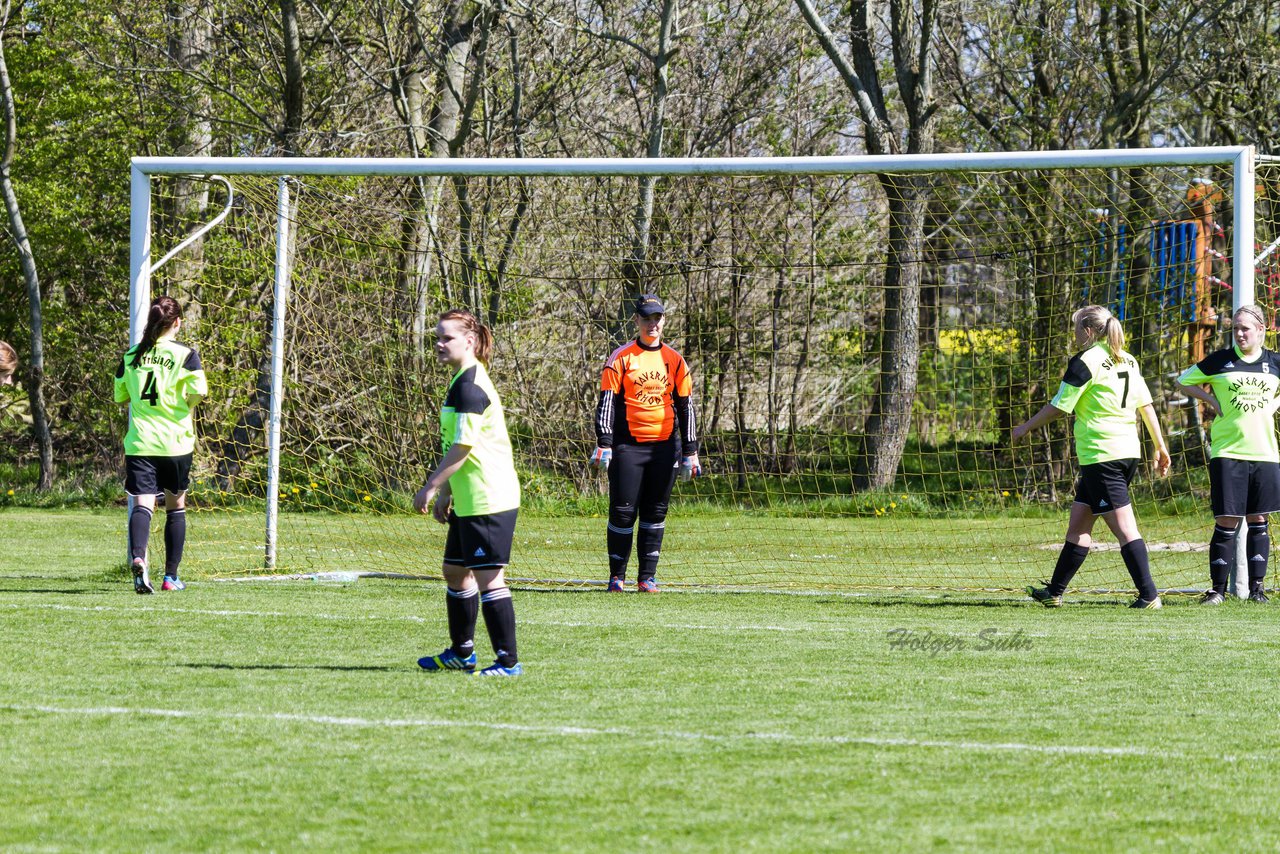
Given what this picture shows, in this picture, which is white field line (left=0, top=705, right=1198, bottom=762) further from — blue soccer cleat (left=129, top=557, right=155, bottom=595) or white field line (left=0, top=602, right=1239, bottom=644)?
blue soccer cleat (left=129, top=557, right=155, bottom=595)

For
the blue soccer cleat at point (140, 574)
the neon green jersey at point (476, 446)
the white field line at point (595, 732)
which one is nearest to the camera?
the white field line at point (595, 732)

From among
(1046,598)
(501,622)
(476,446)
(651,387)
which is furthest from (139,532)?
(1046,598)

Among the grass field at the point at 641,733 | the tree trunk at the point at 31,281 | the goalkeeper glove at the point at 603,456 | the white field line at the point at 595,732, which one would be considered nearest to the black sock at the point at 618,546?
the goalkeeper glove at the point at 603,456

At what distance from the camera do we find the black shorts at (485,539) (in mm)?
5852

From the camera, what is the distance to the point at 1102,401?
28.9 feet

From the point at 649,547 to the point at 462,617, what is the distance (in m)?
3.95

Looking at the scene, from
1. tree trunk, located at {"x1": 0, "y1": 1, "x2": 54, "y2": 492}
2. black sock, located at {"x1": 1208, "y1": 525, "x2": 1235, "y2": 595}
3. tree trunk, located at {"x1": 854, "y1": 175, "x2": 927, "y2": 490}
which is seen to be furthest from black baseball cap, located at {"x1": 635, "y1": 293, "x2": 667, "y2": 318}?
tree trunk, located at {"x1": 0, "y1": 1, "x2": 54, "y2": 492}

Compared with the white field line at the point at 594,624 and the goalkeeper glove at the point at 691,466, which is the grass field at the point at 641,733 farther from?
the goalkeeper glove at the point at 691,466

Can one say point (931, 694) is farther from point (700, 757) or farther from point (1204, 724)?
point (700, 757)

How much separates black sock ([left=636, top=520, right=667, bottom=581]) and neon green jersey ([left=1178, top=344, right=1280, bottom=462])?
141 inches

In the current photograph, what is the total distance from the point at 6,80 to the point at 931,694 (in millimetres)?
19702

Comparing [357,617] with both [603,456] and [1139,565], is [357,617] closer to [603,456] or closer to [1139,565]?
[603,456]

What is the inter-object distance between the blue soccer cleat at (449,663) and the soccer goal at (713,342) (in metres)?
4.43

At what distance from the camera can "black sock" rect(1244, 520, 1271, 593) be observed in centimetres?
931
